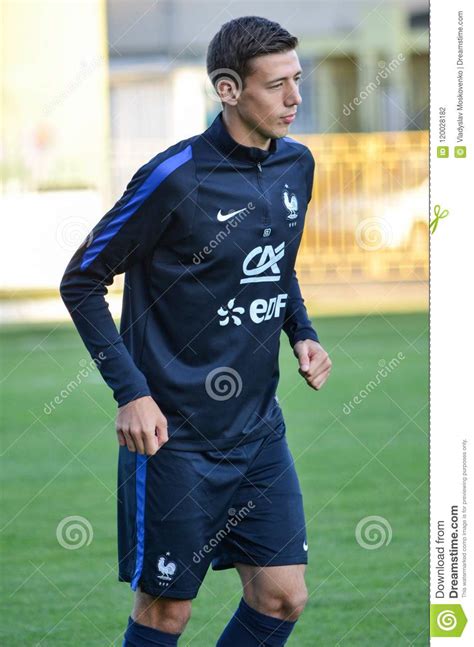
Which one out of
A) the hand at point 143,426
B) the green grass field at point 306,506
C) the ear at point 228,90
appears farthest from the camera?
the green grass field at point 306,506

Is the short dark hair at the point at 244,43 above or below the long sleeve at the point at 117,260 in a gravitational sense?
above

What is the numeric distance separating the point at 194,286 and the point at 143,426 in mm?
428

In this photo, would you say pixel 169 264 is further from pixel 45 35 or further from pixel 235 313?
pixel 45 35

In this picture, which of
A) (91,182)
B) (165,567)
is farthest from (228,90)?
(91,182)

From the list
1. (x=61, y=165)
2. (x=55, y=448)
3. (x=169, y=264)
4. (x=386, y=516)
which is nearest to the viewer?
(x=169, y=264)

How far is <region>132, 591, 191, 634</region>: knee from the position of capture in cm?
371

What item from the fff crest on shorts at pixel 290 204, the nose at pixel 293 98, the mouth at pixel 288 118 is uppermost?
the nose at pixel 293 98

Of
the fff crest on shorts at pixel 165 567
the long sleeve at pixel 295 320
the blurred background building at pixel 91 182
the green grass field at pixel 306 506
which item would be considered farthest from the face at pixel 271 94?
the blurred background building at pixel 91 182

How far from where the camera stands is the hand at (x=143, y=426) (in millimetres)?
3498

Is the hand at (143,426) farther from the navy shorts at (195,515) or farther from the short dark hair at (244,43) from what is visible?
the short dark hair at (244,43)

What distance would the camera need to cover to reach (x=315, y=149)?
21.3m

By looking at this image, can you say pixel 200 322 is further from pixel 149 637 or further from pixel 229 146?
pixel 149 637
